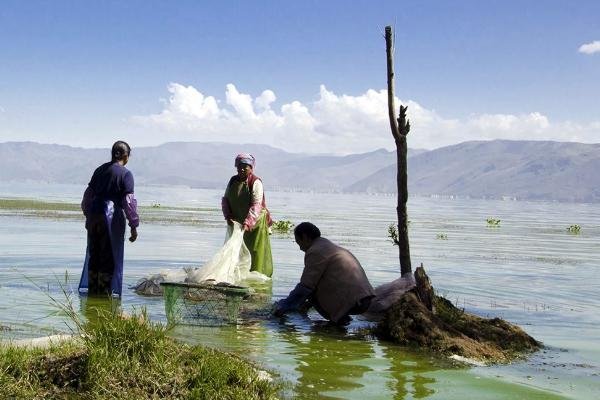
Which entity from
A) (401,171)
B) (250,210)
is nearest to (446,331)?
(401,171)

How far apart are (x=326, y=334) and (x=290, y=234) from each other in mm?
20145

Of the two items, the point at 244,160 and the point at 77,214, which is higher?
the point at 244,160

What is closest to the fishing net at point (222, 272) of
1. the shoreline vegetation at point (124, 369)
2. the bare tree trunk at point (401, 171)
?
the bare tree trunk at point (401, 171)

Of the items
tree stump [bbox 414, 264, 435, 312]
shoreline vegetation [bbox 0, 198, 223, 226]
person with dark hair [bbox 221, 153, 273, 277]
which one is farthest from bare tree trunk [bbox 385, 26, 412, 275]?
shoreline vegetation [bbox 0, 198, 223, 226]

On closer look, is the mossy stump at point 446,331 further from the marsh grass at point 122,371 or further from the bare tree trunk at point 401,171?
the marsh grass at point 122,371

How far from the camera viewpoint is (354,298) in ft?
28.9

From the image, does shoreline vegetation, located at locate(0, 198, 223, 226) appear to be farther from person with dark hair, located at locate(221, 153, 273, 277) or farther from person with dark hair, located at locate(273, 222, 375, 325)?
person with dark hair, located at locate(273, 222, 375, 325)

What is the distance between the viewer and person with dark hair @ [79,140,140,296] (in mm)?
9930

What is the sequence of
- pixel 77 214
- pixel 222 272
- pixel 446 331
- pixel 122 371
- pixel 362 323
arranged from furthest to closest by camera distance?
pixel 77 214
pixel 222 272
pixel 362 323
pixel 446 331
pixel 122 371

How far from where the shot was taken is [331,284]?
890 centimetres

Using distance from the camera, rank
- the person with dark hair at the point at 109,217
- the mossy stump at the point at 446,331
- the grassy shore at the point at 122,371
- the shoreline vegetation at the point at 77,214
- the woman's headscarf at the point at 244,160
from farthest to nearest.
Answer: the shoreline vegetation at the point at 77,214
the woman's headscarf at the point at 244,160
the person with dark hair at the point at 109,217
the mossy stump at the point at 446,331
the grassy shore at the point at 122,371

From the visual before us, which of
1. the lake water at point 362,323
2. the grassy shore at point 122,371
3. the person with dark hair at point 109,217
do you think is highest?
the person with dark hair at point 109,217

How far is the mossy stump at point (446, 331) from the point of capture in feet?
24.9

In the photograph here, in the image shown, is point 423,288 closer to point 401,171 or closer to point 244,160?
point 401,171
